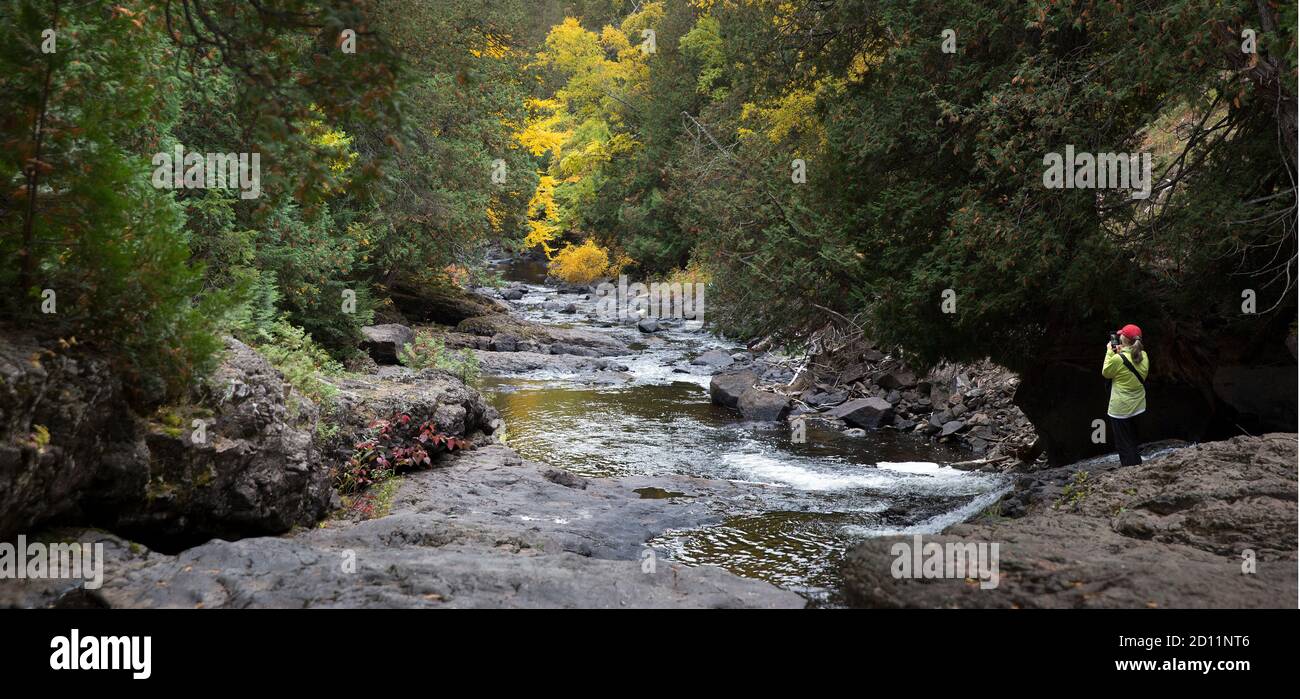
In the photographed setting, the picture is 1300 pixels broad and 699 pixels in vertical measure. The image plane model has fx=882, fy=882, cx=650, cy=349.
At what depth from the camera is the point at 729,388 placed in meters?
19.4

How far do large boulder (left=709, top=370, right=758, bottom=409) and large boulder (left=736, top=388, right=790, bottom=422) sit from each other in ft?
0.97

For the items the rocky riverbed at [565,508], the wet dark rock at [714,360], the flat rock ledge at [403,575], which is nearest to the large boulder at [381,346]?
the rocky riverbed at [565,508]

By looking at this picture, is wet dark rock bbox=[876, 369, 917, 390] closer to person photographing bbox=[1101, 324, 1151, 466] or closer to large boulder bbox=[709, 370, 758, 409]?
large boulder bbox=[709, 370, 758, 409]

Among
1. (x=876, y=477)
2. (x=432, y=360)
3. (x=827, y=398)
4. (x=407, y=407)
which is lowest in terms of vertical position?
(x=876, y=477)

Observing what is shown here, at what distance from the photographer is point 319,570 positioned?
5730 millimetres

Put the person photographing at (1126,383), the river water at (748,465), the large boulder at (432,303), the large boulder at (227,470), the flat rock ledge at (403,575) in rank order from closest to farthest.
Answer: the flat rock ledge at (403,575), the large boulder at (227,470), the river water at (748,465), the person photographing at (1126,383), the large boulder at (432,303)

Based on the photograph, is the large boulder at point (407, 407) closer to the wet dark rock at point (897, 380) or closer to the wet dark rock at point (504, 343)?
the wet dark rock at point (897, 380)

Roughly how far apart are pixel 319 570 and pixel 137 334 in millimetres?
2159

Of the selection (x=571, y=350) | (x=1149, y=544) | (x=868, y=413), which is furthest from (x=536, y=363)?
(x=1149, y=544)

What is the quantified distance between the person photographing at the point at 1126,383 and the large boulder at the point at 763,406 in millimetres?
8037

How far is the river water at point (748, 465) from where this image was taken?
938cm

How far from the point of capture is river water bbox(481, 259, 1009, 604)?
9.38 m

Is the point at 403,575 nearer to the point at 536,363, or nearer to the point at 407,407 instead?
the point at 407,407

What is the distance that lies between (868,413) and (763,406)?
2.14 m
